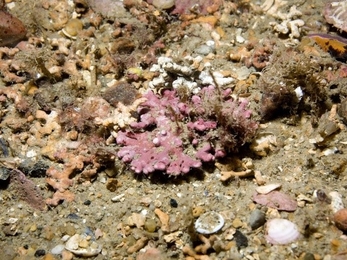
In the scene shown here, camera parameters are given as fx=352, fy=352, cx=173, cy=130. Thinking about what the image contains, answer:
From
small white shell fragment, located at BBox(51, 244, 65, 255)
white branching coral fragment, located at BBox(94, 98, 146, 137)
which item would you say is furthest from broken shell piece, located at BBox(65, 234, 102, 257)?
white branching coral fragment, located at BBox(94, 98, 146, 137)

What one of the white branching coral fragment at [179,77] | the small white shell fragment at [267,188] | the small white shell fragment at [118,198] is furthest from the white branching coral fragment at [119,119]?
the small white shell fragment at [267,188]

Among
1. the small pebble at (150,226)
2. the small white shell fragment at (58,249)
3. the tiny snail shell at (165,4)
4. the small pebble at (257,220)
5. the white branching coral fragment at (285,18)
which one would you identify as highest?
the white branching coral fragment at (285,18)

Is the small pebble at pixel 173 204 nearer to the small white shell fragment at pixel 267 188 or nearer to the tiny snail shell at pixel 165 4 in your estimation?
the small white shell fragment at pixel 267 188

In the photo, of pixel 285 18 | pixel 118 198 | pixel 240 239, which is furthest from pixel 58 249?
pixel 285 18

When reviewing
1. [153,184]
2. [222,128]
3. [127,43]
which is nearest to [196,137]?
[222,128]

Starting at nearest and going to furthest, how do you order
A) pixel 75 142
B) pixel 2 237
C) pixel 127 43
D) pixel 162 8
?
pixel 2 237 < pixel 75 142 < pixel 127 43 < pixel 162 8

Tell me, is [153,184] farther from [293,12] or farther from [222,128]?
[293,12]
